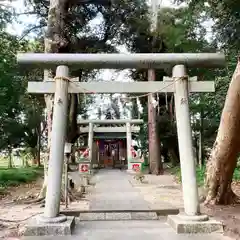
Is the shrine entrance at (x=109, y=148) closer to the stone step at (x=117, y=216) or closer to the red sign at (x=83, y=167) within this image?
the red sign at (x=83, y=167)

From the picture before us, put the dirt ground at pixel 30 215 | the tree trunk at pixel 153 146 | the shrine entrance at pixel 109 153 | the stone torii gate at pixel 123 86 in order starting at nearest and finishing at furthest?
the dirt ground at pixel 30 215
the stone torii gate at pixel 123 86
the tree trunk at pixel 153 146
the shrine entrance at pixel 109 153

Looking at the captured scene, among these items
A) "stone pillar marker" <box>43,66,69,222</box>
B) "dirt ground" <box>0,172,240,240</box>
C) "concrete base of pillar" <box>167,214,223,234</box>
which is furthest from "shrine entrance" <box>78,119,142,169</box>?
"concrete base of pillar" <box>167,214,223,234</box>

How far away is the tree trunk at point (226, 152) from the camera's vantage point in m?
8.42

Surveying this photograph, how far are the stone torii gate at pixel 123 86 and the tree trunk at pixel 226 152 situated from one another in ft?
3.74

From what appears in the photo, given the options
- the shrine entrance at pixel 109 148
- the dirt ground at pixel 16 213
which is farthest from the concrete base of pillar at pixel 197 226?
the shrine entrance at pixel 109 148

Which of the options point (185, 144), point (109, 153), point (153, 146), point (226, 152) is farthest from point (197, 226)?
point (109, 153)

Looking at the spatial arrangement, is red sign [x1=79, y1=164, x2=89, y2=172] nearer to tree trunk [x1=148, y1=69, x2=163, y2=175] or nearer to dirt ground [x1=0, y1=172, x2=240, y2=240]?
dirt ground [x1=0, y1=172, x2=240, y2=240]

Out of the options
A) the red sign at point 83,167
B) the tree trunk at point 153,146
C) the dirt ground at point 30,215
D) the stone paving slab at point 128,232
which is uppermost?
the tree trunk at point 153,146

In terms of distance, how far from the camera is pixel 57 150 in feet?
22.7

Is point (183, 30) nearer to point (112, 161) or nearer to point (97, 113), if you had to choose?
point (112, 161)

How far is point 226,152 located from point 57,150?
409cm

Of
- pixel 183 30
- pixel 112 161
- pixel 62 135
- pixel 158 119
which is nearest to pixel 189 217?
pixel 62 135

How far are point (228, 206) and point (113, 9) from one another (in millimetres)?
13331

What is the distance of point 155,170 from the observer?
2211cm
